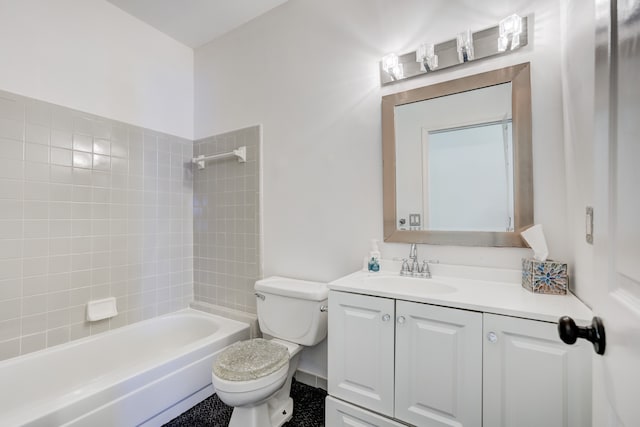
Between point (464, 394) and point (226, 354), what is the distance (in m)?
1.13

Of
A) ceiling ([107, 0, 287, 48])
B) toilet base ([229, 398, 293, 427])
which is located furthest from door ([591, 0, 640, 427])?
ceiling ([107, 0, 287, 48])

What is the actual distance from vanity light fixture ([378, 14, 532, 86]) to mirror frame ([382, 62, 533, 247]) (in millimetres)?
88

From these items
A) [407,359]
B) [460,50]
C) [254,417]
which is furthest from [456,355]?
[460,50]

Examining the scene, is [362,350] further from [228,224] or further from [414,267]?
[228,224]

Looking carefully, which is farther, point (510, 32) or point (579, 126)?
point (510, 32)

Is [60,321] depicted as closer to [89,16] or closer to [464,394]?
[89,16]

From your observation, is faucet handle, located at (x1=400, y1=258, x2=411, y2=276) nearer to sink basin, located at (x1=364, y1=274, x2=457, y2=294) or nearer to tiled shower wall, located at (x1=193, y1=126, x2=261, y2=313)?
sink basin, located at (x1=364, y1=274, x2=457, y2=294)

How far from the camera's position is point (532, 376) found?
90 cm

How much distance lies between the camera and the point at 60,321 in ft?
5.87

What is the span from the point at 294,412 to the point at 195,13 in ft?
9.37

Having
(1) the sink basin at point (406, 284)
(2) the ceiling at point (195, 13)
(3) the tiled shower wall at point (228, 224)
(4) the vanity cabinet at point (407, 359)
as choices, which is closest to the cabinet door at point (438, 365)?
(4) the vanity cabinet at point (407, 359)

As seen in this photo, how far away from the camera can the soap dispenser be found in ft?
5.14

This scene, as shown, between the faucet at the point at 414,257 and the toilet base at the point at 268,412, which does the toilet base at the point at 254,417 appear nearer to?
the toilet base at the point at 268,412

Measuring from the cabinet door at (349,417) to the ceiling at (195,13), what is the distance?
2571mm
